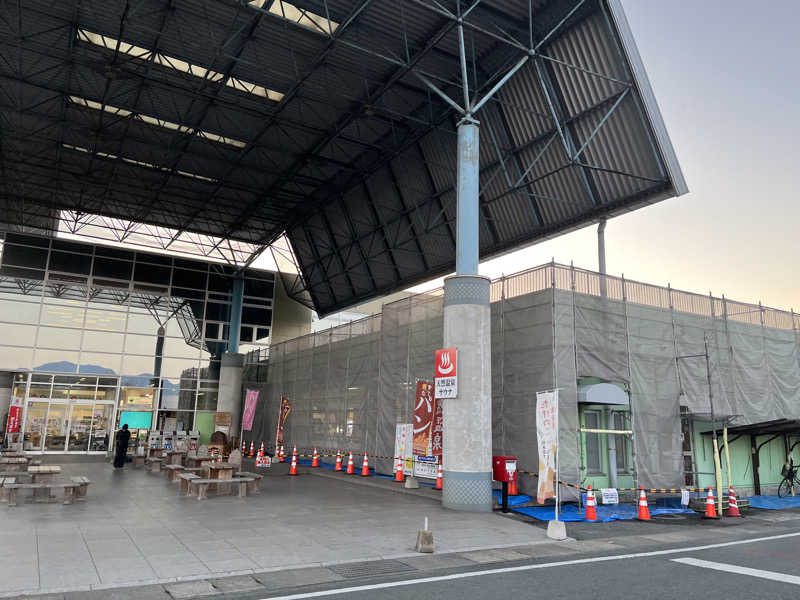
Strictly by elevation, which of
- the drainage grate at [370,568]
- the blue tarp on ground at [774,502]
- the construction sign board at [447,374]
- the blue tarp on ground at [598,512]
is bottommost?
the blue tarp on ground at [774,502]

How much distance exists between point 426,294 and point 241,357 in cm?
1892

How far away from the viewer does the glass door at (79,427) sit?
3092cm

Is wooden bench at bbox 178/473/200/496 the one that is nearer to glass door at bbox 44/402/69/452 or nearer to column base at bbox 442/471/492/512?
column base at bbox 442/471/492/512

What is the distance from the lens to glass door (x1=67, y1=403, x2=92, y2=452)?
3092cm

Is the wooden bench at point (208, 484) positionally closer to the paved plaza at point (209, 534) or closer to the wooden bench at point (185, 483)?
the wooden bench at point (185, 483)

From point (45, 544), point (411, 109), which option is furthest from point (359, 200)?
point (45, 544)

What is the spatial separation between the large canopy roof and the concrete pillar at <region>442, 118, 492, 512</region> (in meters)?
6.45

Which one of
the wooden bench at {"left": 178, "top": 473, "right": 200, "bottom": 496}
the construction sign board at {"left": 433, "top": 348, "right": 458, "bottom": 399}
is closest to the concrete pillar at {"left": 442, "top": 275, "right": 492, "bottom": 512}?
the construction sign board at {"left": 433, "top": 348, "right": 458, "bottom": 399}

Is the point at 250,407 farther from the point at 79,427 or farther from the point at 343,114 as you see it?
the point at 343,114

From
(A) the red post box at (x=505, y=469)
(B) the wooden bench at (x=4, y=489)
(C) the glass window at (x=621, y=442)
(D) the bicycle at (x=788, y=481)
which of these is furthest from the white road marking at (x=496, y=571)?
(B) the wooden bench at (x=4, y=489)

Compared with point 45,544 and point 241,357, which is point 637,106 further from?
point 241,357

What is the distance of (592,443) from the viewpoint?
16.0 metres

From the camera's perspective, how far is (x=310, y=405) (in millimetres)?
28984

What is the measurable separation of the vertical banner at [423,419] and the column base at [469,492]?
8.96 ft
